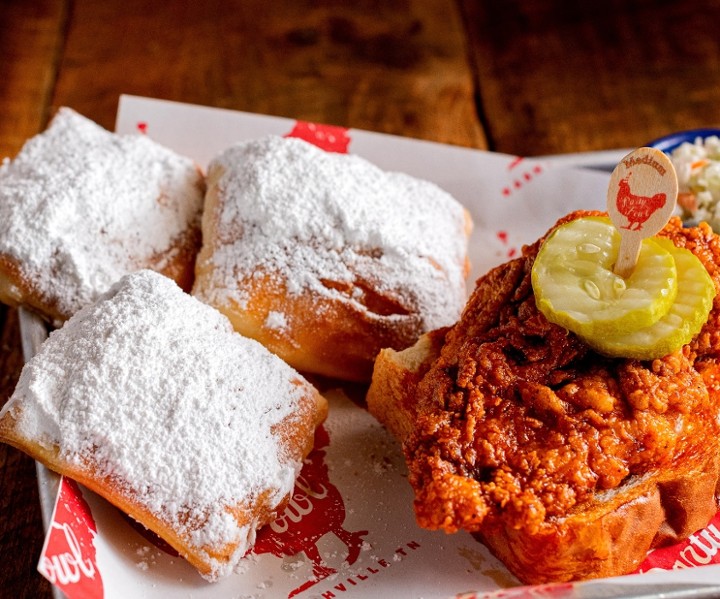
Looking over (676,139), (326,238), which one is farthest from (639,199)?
(676,139)

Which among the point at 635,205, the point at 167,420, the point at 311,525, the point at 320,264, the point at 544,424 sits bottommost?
the point at 311,525

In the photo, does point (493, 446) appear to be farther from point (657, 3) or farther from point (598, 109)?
point (657, 3)

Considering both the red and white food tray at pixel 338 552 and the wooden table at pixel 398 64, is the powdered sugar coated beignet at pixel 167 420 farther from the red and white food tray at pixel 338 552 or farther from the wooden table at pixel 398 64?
the wooden table at pixel 398 64

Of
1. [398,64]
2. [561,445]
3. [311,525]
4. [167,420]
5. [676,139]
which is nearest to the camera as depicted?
[561,445]

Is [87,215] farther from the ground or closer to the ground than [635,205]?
closer to the ground

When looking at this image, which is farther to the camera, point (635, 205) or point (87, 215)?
point (87, 215)

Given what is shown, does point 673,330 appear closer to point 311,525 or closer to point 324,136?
point 311,525

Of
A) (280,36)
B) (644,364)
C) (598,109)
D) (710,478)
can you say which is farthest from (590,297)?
(280,36)
